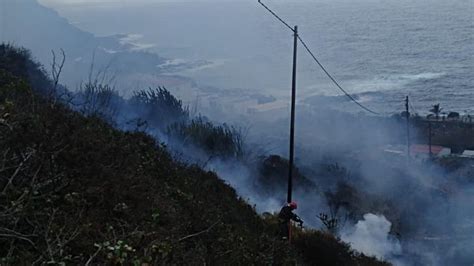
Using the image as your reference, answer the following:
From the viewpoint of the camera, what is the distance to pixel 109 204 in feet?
19.7

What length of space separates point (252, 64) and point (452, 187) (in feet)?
153

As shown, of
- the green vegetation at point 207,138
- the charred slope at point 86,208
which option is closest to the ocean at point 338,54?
the green vegetation at point 207,138

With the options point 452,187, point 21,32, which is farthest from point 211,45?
point 452,187

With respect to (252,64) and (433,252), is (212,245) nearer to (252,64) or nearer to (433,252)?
(433,252)

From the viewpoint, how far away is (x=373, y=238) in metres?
21.6

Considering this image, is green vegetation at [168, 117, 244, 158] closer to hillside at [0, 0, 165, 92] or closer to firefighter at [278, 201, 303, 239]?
firefighter at [278, 201, 303, 239]

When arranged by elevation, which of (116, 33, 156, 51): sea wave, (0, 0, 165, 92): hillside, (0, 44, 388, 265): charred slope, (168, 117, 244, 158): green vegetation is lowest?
(168, 117, 244, 158): green vegetation

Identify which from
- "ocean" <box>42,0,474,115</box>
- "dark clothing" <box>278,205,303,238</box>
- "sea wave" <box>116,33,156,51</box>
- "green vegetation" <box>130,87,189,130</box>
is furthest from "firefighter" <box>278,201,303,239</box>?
"sea wave" <box>116,33,156,51</box>

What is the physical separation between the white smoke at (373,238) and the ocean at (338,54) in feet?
110

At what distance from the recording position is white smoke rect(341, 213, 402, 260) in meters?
20.5

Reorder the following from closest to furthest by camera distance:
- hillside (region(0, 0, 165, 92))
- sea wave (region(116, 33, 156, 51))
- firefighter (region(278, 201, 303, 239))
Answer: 1. firefighter (region(278, 201, 303, 239))
2. hillside (region(0, 0, 165, 92))
3. sea wave (region(116, 33, 156, 51))

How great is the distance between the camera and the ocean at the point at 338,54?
60500 mm

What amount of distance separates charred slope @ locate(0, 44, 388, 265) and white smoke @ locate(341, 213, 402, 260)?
13299 millimetres

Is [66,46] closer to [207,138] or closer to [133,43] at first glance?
[133,43]
